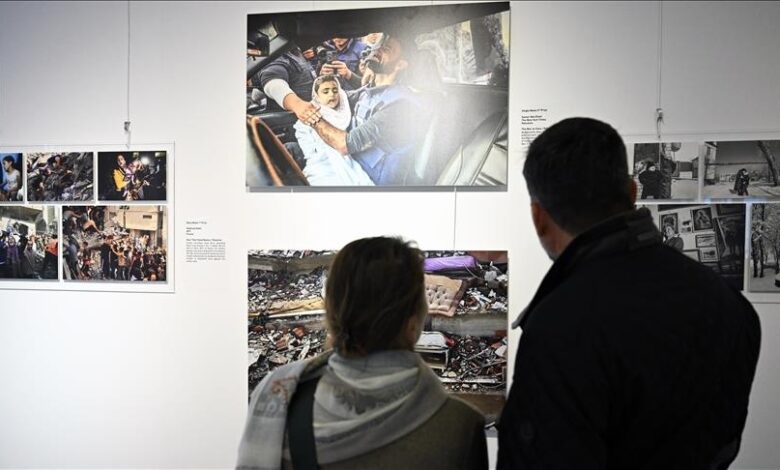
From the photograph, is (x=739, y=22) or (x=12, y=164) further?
(x=12, y=164)

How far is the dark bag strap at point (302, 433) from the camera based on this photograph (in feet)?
3.62

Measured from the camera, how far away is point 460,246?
2516mm

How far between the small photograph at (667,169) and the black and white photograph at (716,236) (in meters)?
0.07

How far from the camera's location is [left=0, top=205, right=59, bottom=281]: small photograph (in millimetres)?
2848

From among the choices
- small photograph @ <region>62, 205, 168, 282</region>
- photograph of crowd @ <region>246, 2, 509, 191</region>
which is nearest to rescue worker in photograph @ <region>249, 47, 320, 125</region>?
photograph of crowd @ <region>246, 2, 509, 191</region>

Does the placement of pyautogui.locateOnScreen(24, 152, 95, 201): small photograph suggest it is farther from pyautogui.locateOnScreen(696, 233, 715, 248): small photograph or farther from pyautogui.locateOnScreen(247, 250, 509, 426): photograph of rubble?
pyautogui.locateOnScreen(696, 233, 715, 248): small photograph

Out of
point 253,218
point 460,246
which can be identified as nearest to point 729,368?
point 460,246

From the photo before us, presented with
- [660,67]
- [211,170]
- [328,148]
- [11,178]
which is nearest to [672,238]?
[660,67]

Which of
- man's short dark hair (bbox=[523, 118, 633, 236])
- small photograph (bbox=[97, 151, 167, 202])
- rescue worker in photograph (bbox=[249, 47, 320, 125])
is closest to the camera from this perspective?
man's short dark hair (bbox=[523, 118, 633, 236])

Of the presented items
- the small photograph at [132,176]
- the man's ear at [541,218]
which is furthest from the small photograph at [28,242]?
the man's ear at [541,218]

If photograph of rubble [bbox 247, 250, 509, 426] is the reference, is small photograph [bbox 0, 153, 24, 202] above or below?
above

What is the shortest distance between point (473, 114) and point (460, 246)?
1.86ft

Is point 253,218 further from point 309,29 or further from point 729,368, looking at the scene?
point 729,368

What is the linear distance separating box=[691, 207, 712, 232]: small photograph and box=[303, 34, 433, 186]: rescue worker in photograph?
1.16m
